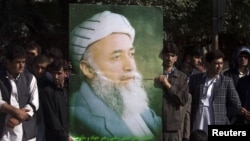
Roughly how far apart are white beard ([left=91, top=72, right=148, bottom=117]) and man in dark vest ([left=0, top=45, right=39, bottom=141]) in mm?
737

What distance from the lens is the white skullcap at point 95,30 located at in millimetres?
5637

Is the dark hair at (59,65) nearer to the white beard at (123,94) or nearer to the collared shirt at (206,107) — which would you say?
the white beard at (123,94)

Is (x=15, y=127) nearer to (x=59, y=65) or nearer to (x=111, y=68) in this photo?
(x=59, y=65)

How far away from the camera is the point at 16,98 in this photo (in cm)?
600

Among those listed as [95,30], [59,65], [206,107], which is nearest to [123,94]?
[95,30]

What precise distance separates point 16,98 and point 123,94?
1030 millimetres

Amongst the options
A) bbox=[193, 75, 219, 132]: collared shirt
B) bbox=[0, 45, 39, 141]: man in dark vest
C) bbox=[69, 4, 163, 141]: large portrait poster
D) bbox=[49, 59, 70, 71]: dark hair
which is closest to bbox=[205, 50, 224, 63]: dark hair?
bbox=[193, 75, 219, 132]: collared shirt

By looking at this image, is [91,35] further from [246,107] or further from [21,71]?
[246,107]

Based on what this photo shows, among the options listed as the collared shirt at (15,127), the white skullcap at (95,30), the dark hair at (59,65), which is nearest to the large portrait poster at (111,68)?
the white skullcap at (95,30)

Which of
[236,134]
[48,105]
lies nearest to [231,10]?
[48,105]

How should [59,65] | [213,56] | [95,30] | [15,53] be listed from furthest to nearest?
[213,56]
[59,65]
[15,53]
[95,30]

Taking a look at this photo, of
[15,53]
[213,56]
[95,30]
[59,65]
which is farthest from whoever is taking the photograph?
[213,56]

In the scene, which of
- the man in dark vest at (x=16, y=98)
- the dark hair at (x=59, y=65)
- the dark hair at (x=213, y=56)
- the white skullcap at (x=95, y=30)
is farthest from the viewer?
the dark hair at (x=213, y=56)

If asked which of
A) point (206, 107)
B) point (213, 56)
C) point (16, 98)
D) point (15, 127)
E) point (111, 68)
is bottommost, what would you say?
point (15, 127)
